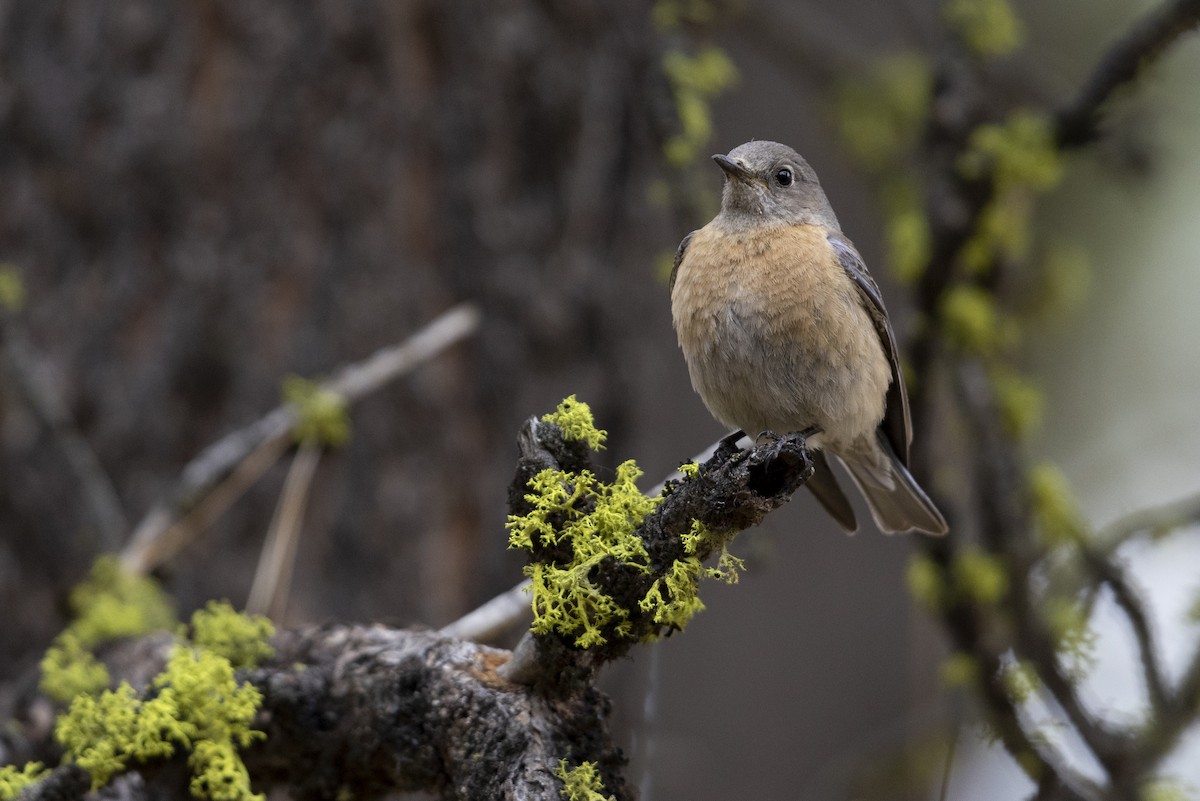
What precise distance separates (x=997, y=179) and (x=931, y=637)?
2.38m

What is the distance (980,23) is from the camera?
13.9ft

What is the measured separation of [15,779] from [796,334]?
2180mm

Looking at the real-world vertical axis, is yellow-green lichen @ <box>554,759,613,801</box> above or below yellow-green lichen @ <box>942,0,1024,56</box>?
below

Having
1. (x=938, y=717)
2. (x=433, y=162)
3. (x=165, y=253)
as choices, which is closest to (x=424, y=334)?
(x=433, y=162)

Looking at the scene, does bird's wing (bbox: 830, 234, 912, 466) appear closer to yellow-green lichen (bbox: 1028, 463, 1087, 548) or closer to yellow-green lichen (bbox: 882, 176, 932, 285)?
yellow-green lichen (bbox: 882, 176, 932, 285)

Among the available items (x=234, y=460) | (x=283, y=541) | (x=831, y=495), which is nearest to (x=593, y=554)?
(x=831, y=495)

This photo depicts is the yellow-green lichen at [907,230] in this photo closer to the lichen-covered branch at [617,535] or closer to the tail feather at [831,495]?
the tail feather at [831,495]

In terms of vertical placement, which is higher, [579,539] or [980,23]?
[980,23]

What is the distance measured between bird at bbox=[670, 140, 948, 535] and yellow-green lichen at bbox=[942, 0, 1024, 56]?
107 cm

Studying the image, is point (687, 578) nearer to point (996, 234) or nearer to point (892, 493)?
point (892, 493)

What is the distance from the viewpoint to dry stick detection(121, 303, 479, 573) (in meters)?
3.73

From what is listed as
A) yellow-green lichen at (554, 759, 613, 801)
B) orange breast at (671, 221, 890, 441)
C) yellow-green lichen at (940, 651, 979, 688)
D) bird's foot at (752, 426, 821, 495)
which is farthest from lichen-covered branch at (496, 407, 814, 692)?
yellow-green lichen at (940, 651, 979, 688)

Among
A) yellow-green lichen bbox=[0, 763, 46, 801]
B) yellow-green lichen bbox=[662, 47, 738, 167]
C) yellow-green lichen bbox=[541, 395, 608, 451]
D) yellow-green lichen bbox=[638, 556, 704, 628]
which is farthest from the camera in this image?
yellow-green lichen bbox=[662, 47, 738, 167]

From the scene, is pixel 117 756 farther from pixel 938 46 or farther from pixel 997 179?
pixel 938 46
